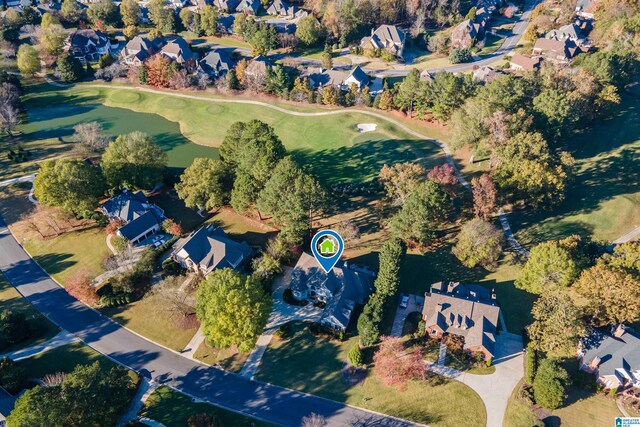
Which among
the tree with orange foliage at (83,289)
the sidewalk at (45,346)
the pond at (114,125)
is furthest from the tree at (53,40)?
the sidewalk at (45,346)

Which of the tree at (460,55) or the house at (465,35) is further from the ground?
the house at (465,35)

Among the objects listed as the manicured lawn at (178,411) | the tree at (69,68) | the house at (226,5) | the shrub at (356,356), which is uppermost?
the house at (226,5)

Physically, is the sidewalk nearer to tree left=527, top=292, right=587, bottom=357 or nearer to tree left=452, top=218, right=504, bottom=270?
tree left=452, top=218, right=504, bottom=270

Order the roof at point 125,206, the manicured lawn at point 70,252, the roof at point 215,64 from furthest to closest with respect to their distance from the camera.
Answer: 1. the roof at point 215,64
2. the roof at point 125,206
3. the manicured lawn at point 70,252

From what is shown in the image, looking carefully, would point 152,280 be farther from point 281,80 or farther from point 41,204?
point 281,80

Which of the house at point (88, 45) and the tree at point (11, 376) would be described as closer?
the tree at point (11, 376)

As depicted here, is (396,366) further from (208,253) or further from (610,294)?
(208,253)

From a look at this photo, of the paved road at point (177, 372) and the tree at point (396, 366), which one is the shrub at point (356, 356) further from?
the paved road at point (177, 372)
